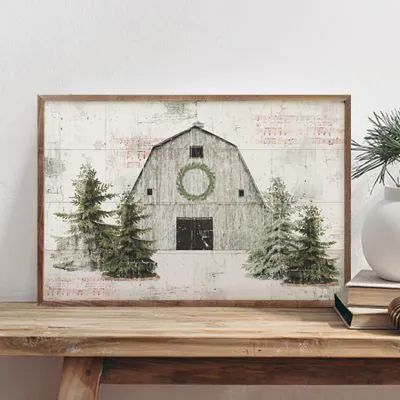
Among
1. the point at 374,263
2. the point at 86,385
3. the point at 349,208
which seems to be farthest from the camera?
the point at 349,208

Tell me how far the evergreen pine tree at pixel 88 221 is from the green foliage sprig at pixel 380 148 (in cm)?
50

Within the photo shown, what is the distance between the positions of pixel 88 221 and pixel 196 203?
8.4 inches

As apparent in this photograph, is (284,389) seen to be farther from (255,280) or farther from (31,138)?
(31,138)

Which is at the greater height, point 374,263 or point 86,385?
point 374,263

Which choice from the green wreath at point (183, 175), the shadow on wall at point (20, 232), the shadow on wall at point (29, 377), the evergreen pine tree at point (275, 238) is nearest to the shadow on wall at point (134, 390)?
the shadow on wall at point (29, 377)

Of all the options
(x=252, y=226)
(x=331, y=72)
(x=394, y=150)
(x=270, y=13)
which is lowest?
(x=252, y=226)

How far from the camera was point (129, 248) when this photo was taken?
46.1 inches

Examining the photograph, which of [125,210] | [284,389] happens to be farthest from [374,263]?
[125,210]

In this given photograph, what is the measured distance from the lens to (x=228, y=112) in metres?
1.17

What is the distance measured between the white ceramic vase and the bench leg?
0.50 m

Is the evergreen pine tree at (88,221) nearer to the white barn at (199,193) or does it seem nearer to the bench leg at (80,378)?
the white barn at (199,193)

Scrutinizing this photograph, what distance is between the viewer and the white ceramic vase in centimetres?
102

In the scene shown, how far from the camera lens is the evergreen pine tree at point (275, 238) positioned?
3.84ft

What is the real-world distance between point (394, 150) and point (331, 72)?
225 millimetres
